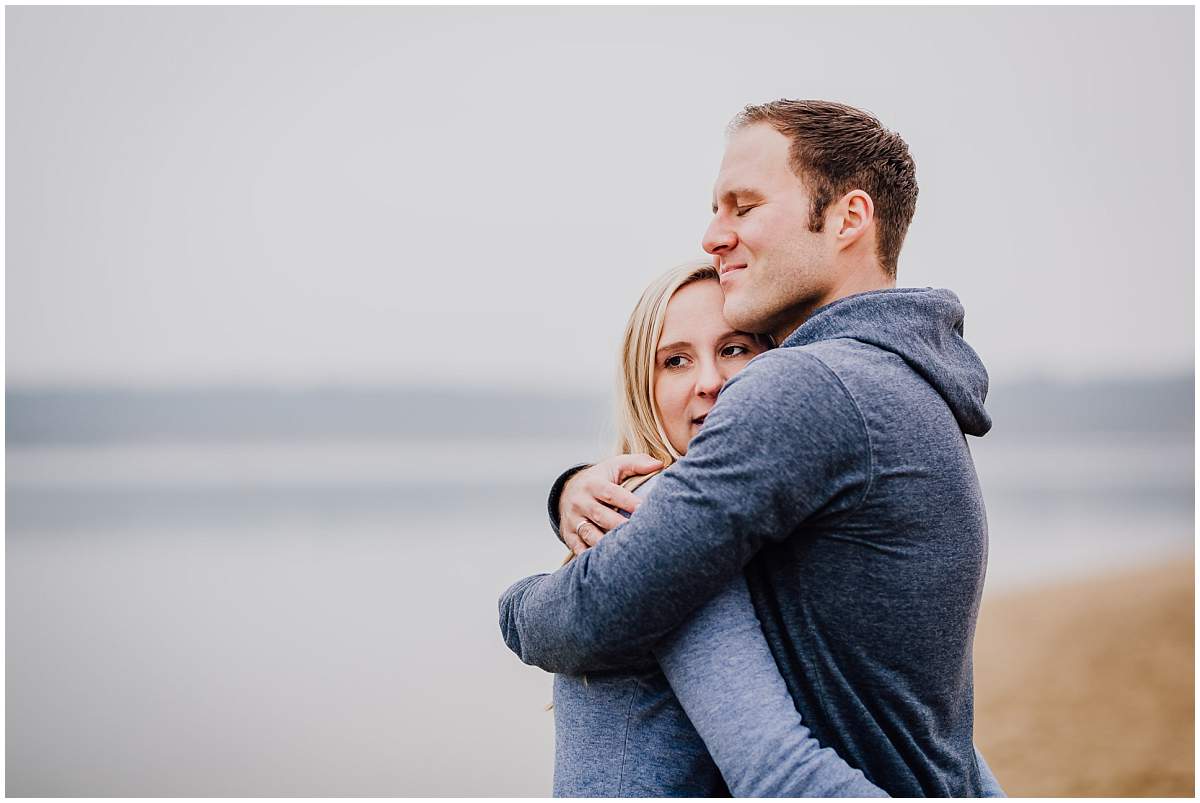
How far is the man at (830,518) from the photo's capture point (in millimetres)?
1172

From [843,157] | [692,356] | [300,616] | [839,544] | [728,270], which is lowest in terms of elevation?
[300,616]

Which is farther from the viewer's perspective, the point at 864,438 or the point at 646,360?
the point at 646,360

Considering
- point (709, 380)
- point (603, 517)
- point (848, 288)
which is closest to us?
point (603, 517)

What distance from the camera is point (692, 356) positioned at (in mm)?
1717

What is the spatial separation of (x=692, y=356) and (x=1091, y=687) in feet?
13.5

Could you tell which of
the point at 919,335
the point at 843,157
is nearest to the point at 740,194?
the point at 843,157

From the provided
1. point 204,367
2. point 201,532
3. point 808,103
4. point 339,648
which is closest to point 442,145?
point 204,367

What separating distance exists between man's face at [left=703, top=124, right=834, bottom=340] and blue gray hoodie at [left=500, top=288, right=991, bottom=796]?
0.15 m

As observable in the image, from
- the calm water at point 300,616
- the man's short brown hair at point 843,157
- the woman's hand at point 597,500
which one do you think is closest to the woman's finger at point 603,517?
the woman's hand at point 597,500

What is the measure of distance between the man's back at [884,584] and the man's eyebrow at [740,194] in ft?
1.09

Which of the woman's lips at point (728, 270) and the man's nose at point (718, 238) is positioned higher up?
the man's nose at point (718, 238)

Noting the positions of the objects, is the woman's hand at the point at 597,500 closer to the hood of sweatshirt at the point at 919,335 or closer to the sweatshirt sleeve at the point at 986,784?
the hood of sweatshirt at the point at 919,335

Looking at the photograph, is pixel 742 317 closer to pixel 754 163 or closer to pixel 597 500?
pixel 754 163

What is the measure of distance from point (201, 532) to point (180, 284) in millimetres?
15089
